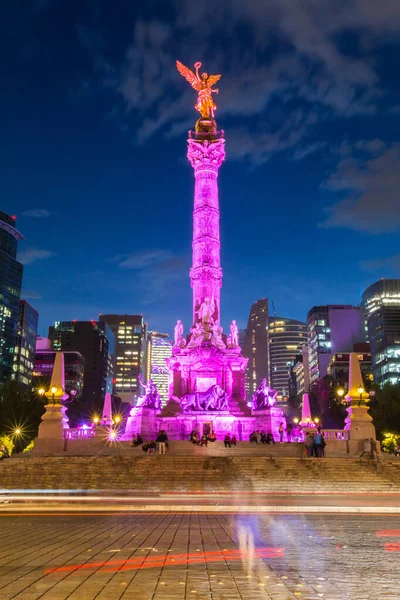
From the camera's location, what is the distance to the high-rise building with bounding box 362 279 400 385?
4336 inches

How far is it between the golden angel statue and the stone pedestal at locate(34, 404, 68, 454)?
42499 millimetres

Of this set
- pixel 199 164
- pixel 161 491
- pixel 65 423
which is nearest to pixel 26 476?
pixel 161 491

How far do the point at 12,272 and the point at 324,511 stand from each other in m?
123

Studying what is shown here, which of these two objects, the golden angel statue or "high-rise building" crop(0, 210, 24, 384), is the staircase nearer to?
the golden angel statue

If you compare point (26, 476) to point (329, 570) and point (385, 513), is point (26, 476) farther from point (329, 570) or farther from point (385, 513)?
point (329, 570)

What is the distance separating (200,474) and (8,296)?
108 m

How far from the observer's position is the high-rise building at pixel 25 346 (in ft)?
406

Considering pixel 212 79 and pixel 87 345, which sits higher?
pixel 212 79

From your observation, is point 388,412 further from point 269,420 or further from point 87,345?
point 87,345

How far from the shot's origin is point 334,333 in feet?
440

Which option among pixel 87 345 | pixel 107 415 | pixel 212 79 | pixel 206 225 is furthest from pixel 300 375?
pixel 107 415

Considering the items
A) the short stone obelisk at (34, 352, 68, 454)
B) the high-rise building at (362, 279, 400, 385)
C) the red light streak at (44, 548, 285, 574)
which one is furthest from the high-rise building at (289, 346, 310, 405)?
the red light streak at (44, 548, 285, 574)

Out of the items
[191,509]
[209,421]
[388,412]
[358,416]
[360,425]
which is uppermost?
[388,412]

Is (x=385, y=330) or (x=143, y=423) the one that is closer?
(x=143, y=423)
